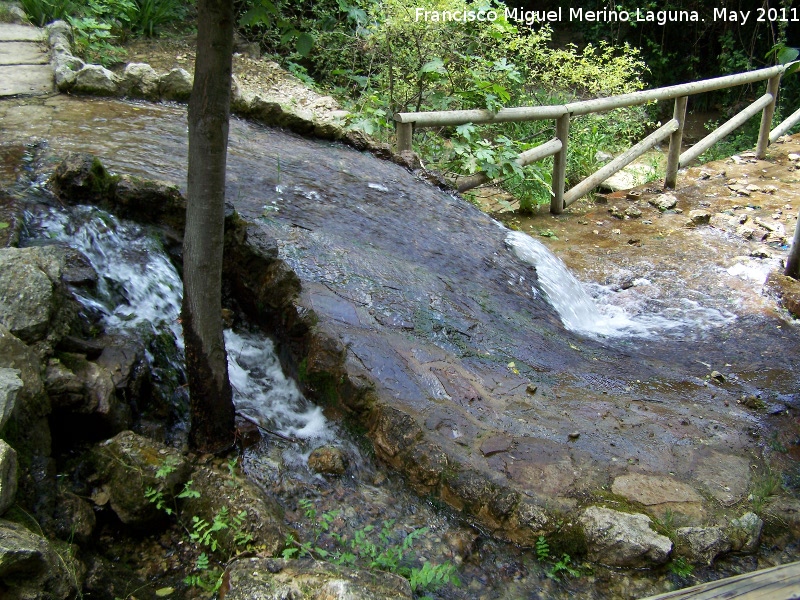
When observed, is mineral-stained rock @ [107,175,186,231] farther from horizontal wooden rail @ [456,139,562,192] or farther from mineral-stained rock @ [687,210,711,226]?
mineral-stained rock @ [687,210,711,226]

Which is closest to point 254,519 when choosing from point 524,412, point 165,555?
point 165,555

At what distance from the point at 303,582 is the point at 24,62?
6108mm

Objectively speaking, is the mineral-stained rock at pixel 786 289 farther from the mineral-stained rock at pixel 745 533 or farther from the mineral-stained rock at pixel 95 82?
the mineral-stained rock at pixel 95 82

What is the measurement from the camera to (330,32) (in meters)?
8.38

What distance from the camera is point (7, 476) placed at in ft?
5.81

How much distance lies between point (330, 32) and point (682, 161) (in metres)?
4.52

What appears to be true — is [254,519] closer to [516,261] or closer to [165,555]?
[165,555]

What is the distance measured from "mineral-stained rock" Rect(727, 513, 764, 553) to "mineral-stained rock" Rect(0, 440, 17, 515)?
7.40 ft

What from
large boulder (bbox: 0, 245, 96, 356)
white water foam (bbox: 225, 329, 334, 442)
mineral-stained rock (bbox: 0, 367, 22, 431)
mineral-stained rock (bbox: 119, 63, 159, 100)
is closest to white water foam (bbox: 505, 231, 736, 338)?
white water foam (bbox: 225, 329, 334, 442)

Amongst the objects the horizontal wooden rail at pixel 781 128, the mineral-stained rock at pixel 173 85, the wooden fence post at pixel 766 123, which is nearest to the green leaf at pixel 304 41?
the mineral-stained rock at pixel 173 85

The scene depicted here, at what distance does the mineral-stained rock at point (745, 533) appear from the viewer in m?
2.32

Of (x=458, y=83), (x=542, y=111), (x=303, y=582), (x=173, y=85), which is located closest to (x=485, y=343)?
(x=303, y=582)

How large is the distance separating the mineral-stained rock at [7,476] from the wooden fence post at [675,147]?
7161 mm

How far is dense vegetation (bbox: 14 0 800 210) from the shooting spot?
6.06m
